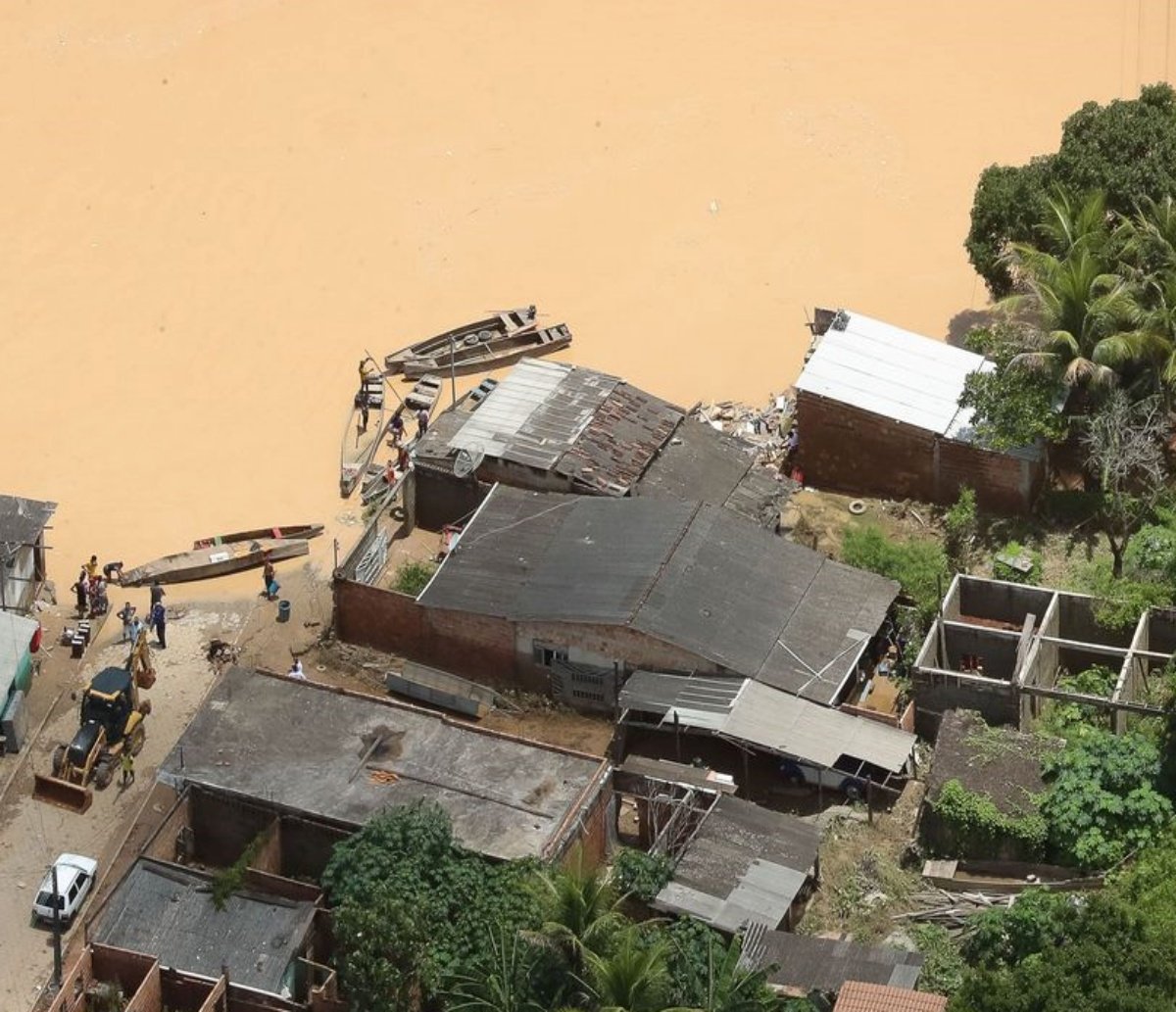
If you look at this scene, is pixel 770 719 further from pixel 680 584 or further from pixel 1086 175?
pixel 1086 175

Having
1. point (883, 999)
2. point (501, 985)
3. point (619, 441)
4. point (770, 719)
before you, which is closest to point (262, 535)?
point (619, 441)

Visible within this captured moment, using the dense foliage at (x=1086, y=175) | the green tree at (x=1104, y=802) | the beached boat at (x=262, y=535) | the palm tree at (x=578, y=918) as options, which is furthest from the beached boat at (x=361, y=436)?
the green tree at (x=1104, y=802)

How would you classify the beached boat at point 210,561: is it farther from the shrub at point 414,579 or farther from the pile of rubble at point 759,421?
the pile of rubble at point 759,421

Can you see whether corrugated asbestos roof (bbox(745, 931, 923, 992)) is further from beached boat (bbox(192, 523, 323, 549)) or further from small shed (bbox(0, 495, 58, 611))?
small shed (bbox(0, 495, 58, 611))

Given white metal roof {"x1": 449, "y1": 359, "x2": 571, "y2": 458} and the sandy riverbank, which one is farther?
the sandy riverbank

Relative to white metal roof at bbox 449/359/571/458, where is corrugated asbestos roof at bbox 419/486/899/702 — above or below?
below

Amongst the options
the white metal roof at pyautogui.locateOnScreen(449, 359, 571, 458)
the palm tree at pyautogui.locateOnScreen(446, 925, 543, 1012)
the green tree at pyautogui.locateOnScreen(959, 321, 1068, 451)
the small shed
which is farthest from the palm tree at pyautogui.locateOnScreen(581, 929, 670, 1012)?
the small shed
